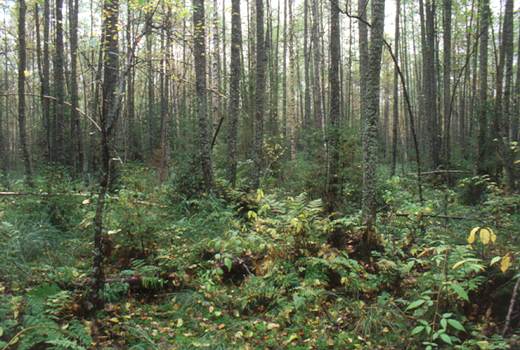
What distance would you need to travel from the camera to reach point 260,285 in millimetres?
4434

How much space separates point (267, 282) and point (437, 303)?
1995 millimetres

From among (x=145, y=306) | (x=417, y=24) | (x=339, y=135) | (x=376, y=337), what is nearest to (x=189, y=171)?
(x=339, y=135)

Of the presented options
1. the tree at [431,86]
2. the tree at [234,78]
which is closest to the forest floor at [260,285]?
the tree at [234,78]

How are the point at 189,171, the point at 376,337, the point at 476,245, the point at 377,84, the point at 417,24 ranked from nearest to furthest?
the point at 376,337 < the point at 476,245 < the point at 377,84 < the point at 189,171 < the point at 417,24

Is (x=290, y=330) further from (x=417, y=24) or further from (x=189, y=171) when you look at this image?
(x=417, y=24)

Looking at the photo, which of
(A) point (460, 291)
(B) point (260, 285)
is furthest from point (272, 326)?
(A) point (460, 291)

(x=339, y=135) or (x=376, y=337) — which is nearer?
(x=376, y=337)

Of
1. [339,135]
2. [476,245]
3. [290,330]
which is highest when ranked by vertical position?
[339,135]

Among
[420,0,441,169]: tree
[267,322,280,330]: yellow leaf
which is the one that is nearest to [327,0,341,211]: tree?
[267,322,280,330]: yellow leaf

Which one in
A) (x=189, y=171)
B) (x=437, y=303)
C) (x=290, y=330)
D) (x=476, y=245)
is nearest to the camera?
(x=437, y=303)

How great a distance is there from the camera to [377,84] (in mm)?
5172

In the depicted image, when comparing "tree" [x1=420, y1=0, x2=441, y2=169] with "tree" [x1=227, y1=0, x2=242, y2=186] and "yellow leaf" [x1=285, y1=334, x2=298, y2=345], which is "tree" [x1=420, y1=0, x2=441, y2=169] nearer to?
"tree" [x1=227, y1=0, x2=242, y2=186]

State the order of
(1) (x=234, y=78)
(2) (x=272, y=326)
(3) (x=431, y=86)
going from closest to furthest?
(2) (x=272, y=326), (1) (x=234, y=78), (3) (x=431, y=86)

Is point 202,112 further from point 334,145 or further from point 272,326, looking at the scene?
point 272,326
